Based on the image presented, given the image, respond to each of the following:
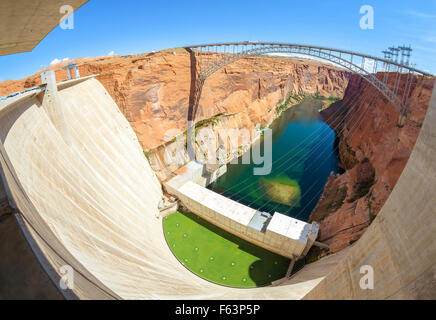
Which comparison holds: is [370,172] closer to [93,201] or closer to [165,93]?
[165,93]

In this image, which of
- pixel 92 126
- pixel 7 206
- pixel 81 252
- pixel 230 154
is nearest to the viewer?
pixel 7 206

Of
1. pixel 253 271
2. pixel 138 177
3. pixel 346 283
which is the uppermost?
pixel 346 283

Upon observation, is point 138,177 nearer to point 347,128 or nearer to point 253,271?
point 253,271

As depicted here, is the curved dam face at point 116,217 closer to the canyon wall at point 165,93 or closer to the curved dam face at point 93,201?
the curved dam face at point 93,201
